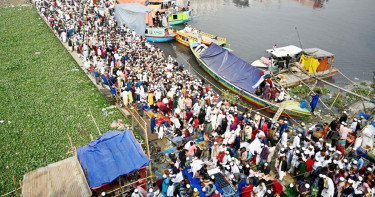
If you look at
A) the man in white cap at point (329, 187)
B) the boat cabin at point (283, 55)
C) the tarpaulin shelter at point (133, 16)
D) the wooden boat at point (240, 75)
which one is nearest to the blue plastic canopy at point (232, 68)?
the wooden boat at point (240, 75)

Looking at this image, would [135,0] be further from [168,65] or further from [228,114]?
[228,114]

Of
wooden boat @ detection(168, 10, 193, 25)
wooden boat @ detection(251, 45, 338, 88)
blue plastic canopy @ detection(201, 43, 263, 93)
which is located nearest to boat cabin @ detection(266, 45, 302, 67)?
wooden boat @ detection(251, 45, 338, 88)

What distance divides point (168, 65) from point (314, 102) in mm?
10118

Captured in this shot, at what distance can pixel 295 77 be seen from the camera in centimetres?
2206

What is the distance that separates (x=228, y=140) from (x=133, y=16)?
765 inches

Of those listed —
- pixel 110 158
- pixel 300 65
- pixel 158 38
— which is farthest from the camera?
pixel 158 38

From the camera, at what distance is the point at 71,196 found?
29.2 feet

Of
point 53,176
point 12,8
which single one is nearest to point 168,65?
point 53,176

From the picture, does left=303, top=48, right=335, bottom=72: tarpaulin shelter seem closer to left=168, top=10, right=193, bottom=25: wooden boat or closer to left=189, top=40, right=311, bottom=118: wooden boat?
left=189, top=40, right=311, bottom=118: wooden boat

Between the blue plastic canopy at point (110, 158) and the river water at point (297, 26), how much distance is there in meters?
17.6

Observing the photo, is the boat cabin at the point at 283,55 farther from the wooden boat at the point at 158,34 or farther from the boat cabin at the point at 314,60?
the wooden boat at the point at 158,34

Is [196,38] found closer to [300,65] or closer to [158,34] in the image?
[158,34]

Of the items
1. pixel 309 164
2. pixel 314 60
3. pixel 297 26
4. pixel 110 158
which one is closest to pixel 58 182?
pixel 110 158

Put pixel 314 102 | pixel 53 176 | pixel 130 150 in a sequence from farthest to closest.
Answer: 1. pixel 314 102
2. pixel 130 150
3. pixel 53 176
